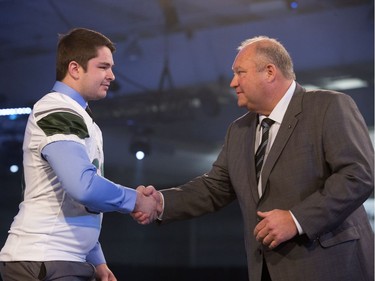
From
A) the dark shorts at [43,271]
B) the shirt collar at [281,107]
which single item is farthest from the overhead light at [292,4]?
the dark shorts at [43,271]

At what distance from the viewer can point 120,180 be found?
17.8 feet

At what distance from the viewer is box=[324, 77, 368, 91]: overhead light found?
493 cm

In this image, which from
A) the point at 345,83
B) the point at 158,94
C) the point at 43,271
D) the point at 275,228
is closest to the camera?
the point at 43,271

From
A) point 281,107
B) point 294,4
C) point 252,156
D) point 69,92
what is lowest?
point 252,156

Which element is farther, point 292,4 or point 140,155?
point 140,155

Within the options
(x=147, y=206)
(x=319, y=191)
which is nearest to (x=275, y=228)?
(x=319, y=191)

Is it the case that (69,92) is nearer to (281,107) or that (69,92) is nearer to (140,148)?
(281,107)

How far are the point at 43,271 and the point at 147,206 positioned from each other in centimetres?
55

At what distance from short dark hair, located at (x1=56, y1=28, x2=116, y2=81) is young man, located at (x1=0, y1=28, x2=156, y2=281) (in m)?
0.09

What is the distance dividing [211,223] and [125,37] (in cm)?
172

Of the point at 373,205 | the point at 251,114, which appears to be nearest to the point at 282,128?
the point at 251,114

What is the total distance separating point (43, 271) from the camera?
1961mm

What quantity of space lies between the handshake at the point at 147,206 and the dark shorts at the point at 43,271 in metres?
0.33

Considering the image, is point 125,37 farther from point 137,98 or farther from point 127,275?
point 127,275
